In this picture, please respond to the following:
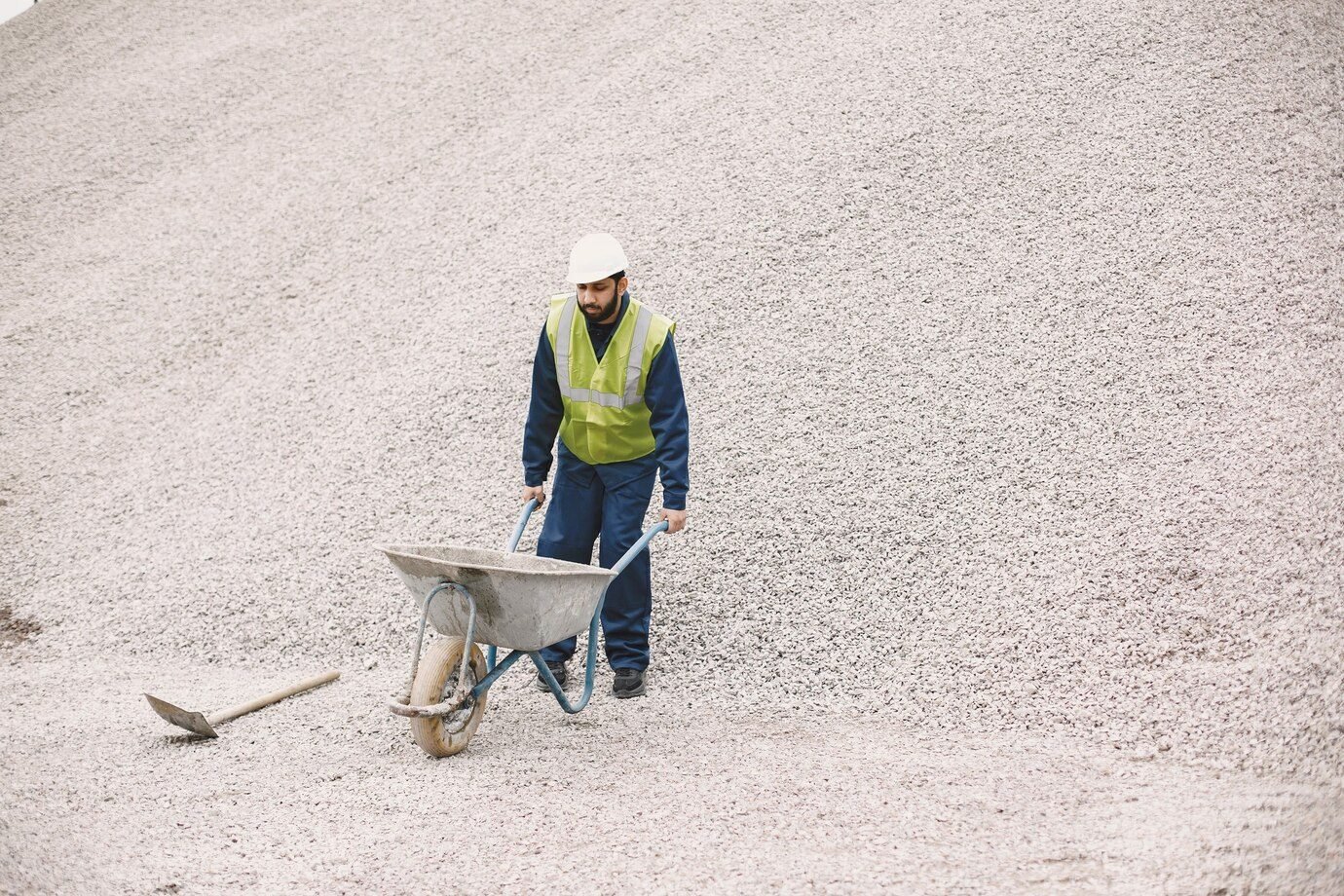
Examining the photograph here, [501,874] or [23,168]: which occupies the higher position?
[23,168]

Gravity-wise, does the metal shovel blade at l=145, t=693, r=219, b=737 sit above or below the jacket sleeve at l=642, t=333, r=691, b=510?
below

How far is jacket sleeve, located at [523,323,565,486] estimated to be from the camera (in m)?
3.95

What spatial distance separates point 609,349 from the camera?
380cm

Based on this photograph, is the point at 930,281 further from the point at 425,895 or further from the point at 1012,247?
the point at 425,895

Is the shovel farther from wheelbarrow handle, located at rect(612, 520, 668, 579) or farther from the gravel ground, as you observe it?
wheelbarrow handle, located at rect(612, 520, 668, 579)

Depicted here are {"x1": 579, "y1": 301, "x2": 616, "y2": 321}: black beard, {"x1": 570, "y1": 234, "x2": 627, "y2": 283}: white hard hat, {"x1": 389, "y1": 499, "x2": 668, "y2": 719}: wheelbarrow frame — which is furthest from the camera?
{"x1": 579, "y1": 301, "x2": 616, "y2": 321}: black beard

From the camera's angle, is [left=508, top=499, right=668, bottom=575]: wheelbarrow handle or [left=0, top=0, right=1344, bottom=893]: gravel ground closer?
[left=0, top=0, right=1344, bottom=893]: gravel ground

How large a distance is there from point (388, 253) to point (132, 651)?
11.2 ft

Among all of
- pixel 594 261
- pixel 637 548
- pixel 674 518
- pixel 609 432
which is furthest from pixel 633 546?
pixel 594 261

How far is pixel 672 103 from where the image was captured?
796 cm

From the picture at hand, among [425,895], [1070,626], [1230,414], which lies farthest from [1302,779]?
[425,895]

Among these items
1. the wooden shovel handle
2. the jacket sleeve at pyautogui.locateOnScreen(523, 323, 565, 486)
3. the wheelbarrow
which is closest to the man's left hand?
the wheelbarrow

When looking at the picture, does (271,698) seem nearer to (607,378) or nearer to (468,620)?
(468,620)

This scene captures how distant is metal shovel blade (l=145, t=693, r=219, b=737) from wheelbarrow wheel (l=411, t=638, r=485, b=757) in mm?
913
